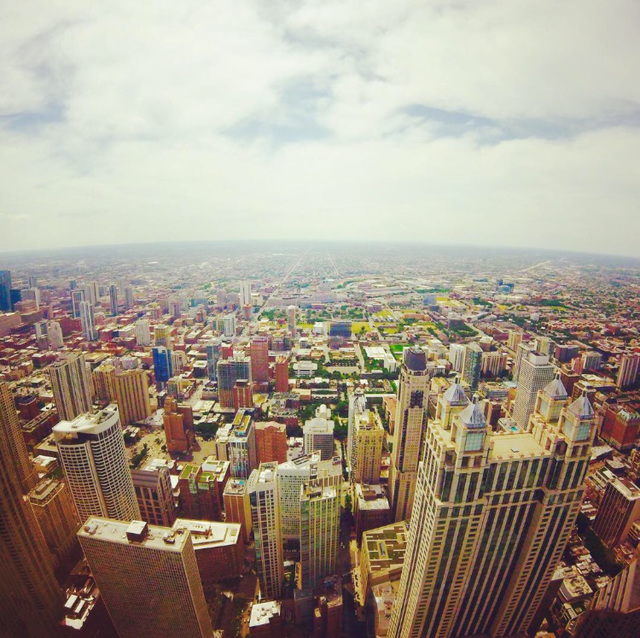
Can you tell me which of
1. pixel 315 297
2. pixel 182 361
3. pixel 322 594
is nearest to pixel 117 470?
pixel 322 594

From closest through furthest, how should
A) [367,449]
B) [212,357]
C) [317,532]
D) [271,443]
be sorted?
[317,532], [367,449], [271,443], [212,357]

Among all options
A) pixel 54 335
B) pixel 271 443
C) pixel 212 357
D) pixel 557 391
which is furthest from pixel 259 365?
pixel 557 391

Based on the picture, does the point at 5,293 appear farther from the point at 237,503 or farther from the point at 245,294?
the point at 245,294

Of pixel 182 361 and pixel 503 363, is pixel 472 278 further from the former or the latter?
pixel 182 361

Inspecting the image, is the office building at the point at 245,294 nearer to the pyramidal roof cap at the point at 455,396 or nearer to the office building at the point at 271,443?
the office building at the point at 271,443

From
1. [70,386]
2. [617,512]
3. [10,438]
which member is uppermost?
[10,438]

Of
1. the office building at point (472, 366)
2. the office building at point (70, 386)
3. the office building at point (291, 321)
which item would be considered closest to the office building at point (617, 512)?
the office building at point (472, 366)

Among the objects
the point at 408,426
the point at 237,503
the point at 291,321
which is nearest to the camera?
the point at 237,503
